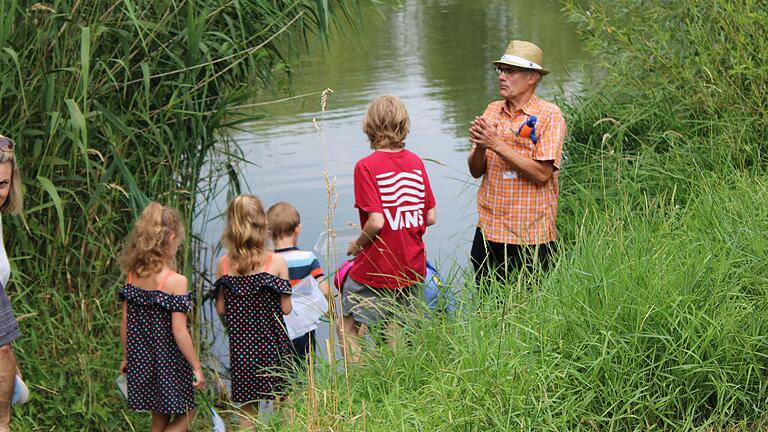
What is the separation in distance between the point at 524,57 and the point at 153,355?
1874mm

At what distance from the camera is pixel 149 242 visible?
4.24 meters

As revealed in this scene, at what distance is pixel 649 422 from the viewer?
3.32m

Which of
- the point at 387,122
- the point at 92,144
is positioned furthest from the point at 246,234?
the point at 92,144

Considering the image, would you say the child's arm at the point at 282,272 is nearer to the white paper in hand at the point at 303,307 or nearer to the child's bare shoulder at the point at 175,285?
the white paper in hand at the point at 303,307

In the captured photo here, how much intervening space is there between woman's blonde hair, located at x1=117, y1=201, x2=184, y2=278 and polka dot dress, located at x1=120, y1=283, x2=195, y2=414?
0.09 meters

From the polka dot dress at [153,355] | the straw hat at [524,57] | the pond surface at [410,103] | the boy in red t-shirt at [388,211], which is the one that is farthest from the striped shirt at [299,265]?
the straw hat at [524,57]

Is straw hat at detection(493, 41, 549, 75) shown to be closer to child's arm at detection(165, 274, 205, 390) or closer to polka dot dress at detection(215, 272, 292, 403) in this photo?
polka dot dress at detection(215, 272, 292, 403)

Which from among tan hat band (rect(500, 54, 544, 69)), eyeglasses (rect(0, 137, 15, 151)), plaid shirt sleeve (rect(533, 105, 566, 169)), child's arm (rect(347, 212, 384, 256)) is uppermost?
eyeglasses (rect(0, 137, 15, 151))

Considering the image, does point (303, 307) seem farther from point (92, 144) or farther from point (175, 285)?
point (92, 144)

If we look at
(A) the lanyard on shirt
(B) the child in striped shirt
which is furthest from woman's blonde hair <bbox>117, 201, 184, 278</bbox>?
(A) the lanyard on shirt

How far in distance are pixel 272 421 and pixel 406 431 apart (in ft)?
2.50

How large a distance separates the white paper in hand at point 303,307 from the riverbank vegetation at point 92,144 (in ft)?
2.02

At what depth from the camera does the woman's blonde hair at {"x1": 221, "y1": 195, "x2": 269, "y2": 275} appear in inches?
175

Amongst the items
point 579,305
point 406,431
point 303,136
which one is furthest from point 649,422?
point 303,136
